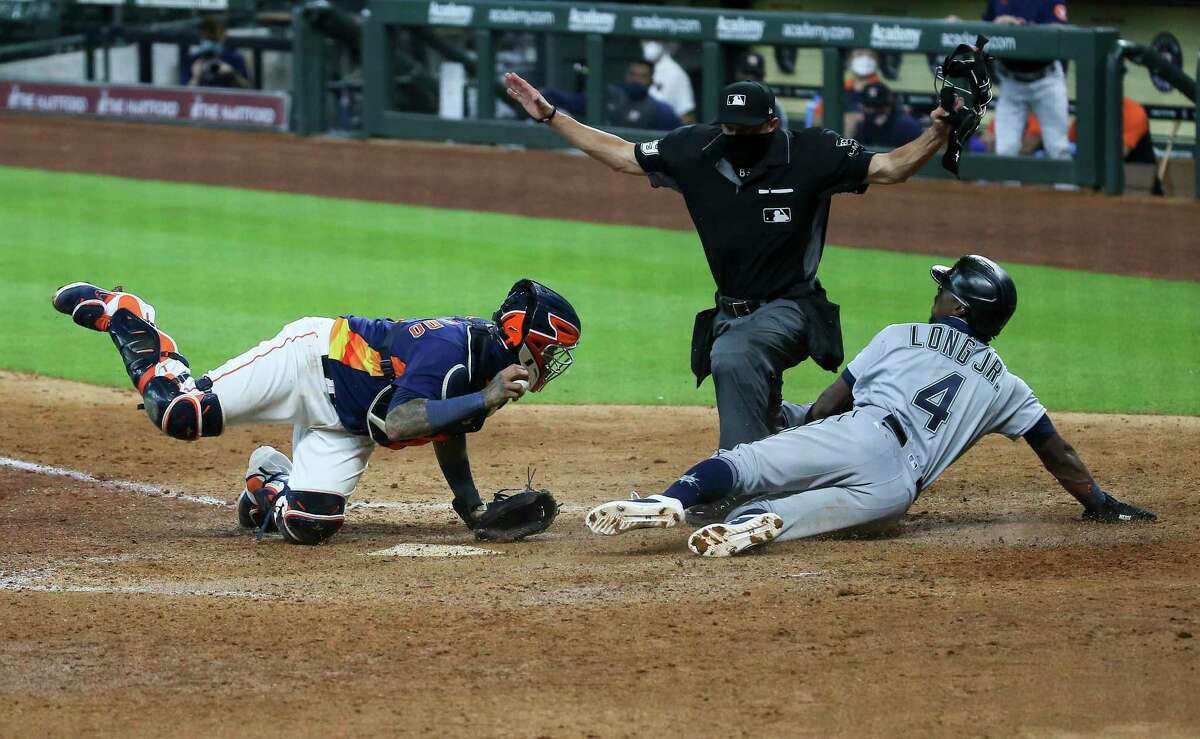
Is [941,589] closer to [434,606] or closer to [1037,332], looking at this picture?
[434,606]

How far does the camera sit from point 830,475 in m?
5.71

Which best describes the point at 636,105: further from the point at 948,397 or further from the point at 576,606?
the point at 576,606

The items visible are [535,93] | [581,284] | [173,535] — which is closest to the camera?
[173,535]

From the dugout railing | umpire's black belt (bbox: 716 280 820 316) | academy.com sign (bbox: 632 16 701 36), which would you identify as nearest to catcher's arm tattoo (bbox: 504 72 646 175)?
umpire's black belt (bbox: 716 280 820 316)

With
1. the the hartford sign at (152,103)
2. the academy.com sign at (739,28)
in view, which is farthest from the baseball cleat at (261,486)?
the the hartford sign at (152,103)

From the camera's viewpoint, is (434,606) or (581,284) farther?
(581,284)

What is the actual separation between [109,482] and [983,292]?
3696 millimetres

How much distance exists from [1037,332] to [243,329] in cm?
485

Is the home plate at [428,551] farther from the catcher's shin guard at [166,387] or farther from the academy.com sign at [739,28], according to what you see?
the academy.com sign at [739,28]

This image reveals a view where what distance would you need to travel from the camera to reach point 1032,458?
7.34m

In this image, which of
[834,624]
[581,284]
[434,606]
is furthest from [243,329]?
[834,624]

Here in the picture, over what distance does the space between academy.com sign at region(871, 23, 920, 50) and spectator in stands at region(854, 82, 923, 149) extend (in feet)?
1.32

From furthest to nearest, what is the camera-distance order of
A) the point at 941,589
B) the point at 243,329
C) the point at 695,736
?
the point at 243,329 < the point at 941,589 < the point at 695,736

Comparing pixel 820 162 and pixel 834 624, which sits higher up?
pixel 820 162
